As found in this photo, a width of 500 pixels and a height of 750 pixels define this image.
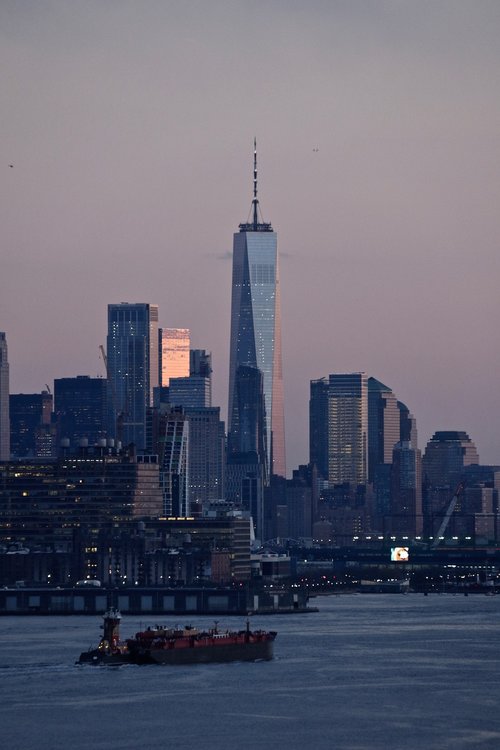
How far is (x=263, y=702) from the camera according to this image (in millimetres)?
130375

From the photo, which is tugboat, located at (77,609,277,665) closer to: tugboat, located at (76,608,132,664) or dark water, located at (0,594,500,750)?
tugboat, located at (76,608,132,664)

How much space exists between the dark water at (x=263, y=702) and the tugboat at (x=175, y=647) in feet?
5.16

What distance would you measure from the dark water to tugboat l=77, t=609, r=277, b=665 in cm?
157

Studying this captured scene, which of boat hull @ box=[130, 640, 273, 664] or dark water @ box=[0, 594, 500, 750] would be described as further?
boat hull @ box=[130, 640, 273, 664]

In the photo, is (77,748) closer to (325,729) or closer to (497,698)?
(325,729)

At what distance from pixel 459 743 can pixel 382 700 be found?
19.1m

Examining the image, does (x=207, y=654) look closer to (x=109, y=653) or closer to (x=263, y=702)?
(x=109, y=653)

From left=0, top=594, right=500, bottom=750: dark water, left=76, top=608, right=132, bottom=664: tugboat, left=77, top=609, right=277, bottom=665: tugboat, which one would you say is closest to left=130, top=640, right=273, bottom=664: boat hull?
left=77, top=609, right=277, bottom=665: tugboat

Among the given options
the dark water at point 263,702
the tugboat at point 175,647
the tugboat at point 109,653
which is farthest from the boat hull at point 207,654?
the dark water at point 263,702

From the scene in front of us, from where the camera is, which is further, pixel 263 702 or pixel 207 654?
pixel 207 654

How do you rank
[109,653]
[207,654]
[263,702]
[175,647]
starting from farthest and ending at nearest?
[207,654] < [175,647] < [109,653] < [263,702]

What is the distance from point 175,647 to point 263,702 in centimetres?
2547

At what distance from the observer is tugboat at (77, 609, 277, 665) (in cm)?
15325

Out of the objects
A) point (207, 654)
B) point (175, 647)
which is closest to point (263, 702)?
point (175, 647)
